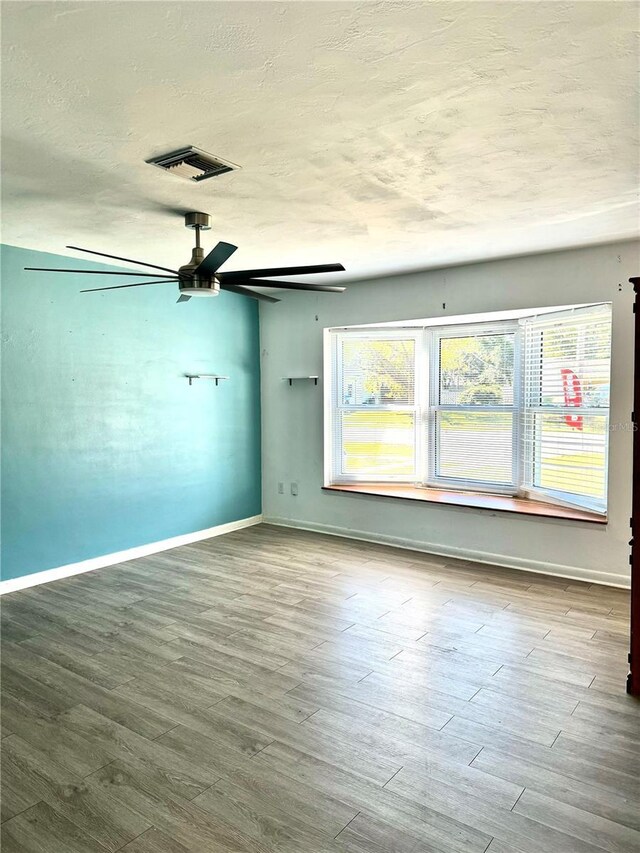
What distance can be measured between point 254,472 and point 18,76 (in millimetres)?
4596

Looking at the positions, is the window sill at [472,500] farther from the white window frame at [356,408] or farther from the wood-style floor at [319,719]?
the wood-style floor at [319,719]

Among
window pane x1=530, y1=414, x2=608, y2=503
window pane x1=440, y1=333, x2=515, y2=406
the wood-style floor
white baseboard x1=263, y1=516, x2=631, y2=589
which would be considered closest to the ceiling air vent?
the wood-style floor

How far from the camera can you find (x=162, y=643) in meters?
3.23

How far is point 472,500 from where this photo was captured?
4895 mm

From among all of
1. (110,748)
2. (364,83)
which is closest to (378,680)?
(110,748)

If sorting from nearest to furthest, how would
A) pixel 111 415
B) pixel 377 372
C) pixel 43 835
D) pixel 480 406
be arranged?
pixel 43 835, pixel 111 415, pixel 480 406, pixel 377 372

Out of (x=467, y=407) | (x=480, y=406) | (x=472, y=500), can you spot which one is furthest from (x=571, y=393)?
(x=472, y=500)

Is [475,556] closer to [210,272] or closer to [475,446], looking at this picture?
[475,446]

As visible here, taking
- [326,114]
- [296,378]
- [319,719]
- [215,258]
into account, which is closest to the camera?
[326,114]

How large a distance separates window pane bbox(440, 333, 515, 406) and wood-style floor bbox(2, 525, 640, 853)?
1.78 m

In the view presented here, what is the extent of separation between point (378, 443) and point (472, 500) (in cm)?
117

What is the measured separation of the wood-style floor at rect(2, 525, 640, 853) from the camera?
1828mm

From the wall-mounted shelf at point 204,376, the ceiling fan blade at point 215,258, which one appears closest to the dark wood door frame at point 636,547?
the ceiling fan blade at point 215,258

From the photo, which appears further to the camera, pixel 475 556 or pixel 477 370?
pixel 477 370
